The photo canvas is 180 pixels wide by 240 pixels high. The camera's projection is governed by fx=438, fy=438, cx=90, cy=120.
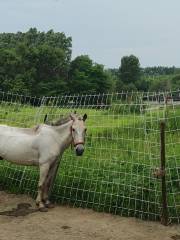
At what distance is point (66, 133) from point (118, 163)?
1.08 meters

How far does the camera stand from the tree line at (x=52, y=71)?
1854 inches

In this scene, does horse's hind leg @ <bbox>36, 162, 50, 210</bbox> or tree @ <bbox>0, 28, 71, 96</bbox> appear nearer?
horse's hind leg @ <bbox>36, 162, 50, 210</bbox>

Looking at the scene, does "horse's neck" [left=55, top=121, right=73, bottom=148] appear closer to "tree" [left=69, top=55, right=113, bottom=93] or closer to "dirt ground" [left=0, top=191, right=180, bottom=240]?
"dirt ground" [left=0, top=191, right=180, bottom=240]

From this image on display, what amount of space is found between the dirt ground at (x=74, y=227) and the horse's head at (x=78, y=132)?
97 cm

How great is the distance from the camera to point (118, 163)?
723 cm

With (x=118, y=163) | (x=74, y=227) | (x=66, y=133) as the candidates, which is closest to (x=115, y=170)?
(x=118, y=163)

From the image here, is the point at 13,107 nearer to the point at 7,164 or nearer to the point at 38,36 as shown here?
the point at 7,164

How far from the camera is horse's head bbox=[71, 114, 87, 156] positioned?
6.30 meters

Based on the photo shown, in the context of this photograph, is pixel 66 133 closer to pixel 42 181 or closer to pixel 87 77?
pixel 42 181

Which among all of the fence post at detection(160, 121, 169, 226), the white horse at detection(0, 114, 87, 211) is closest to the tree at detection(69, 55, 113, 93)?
the white horse at detection(0, 114, 87, 211)

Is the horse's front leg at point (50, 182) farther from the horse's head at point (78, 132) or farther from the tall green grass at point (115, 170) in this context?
the horse's head at point (78, 132)

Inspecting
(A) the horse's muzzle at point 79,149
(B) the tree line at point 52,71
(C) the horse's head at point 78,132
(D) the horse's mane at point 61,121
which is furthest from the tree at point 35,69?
(A) the horse's muzzle at point 79,149

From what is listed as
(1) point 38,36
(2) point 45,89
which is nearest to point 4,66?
(2) point 45,89

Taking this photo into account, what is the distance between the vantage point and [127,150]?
275 inches
